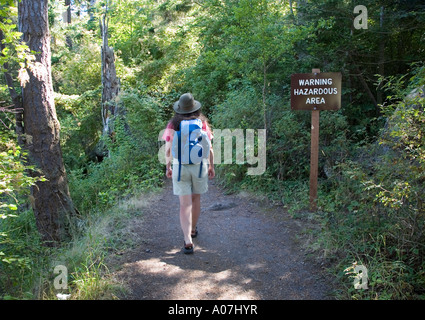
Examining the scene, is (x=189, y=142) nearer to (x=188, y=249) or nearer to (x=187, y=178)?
(x=187, y=178)

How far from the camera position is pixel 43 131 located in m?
6.36

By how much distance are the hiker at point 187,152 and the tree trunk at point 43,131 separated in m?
2.80

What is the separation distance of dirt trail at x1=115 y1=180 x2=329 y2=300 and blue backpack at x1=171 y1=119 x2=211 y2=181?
133cm

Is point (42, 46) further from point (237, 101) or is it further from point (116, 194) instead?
point (237, 101)

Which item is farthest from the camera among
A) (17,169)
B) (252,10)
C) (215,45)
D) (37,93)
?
(215,45)

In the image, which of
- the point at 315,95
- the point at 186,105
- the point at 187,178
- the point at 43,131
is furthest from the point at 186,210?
the point at 43,131

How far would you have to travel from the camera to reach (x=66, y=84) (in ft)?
64.0

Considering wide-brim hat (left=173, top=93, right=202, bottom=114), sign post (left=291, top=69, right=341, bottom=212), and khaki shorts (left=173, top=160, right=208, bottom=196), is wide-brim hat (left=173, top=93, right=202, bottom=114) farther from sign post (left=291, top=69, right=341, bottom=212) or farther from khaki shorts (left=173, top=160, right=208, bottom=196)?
sign post (left=291, top=69, right=341, bottom=212)

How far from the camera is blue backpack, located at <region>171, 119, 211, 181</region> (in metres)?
4.49

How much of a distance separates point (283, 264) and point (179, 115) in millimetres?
2364

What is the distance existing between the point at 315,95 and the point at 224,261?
3.31 m

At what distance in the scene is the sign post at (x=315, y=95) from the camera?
6.04 m

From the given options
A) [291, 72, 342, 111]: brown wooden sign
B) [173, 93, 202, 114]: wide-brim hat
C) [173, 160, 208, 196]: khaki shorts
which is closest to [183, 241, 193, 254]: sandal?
[173, 160, 208, 196]: khaki shorts
